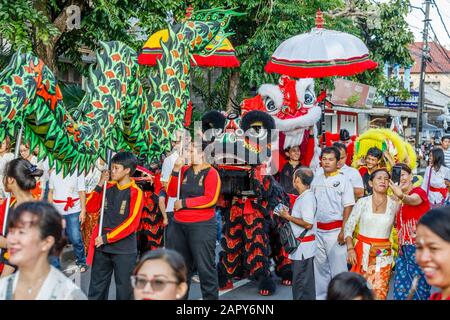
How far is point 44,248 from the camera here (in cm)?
280

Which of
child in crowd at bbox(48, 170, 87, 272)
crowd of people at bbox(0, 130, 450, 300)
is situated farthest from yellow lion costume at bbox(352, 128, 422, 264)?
child in crowd at bbox(48, 170, 87, 272)

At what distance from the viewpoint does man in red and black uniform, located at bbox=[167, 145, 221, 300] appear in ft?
18.0

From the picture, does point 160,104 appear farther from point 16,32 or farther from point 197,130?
point 16,32

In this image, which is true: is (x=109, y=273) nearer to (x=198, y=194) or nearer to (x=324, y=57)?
(x=198, y=194)

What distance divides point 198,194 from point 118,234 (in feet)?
2.88

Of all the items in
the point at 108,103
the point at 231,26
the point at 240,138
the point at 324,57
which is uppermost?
the point at 231,26

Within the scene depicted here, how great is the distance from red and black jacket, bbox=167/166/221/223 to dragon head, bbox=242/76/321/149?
1.98 metres

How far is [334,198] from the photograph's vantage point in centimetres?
599

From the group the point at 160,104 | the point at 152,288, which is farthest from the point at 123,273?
the point at 152,288

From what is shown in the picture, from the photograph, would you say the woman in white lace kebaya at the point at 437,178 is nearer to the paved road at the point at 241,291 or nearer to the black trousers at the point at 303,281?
the paved road at the point at 241,291

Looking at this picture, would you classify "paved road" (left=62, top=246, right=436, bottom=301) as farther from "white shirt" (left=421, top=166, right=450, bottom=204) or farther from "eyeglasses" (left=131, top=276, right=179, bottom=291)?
"eyeglasses" (left=131, top=276, right=179, bottom=291)

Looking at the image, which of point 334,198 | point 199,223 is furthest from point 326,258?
point 199,223

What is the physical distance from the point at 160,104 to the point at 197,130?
1136mm

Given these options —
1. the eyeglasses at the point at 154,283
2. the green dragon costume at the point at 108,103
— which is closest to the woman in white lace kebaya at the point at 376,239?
the green dragon costume at the point at 108,103
